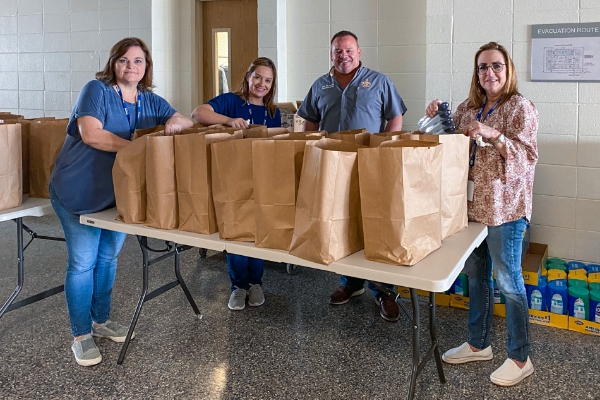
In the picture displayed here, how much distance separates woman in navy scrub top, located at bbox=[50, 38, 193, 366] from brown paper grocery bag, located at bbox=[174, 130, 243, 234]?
0.24m

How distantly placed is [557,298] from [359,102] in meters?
1.45

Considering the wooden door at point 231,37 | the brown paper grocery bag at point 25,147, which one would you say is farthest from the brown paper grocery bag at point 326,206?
the wooden door at point 231,37

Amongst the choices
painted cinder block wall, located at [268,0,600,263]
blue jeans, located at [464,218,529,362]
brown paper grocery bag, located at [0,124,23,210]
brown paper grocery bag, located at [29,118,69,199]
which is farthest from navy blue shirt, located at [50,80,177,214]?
painted cinder block wall, located at [268,0,600,263]

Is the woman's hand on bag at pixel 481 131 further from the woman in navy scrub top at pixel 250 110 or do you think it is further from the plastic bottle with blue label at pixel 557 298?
the woman in navy scrub top at pixel 250 110

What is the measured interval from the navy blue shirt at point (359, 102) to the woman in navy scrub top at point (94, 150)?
0.96m

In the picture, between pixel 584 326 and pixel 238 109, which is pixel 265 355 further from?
pixel 584 326

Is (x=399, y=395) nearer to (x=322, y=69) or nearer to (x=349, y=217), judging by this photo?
(x=349, y=217)

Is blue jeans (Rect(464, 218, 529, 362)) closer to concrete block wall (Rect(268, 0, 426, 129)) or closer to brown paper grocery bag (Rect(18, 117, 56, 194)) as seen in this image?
concrete block wall (Rect(268, 0, 426, 129))

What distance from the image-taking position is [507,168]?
196 centimetres

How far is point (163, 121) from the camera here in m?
2.47

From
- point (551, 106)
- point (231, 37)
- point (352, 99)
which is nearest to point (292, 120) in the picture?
point (352, 99)

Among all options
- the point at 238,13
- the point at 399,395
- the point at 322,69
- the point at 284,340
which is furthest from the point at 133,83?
the point at 238,13

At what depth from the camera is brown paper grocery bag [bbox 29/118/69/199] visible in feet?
8.57

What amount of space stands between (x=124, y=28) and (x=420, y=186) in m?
4.31
